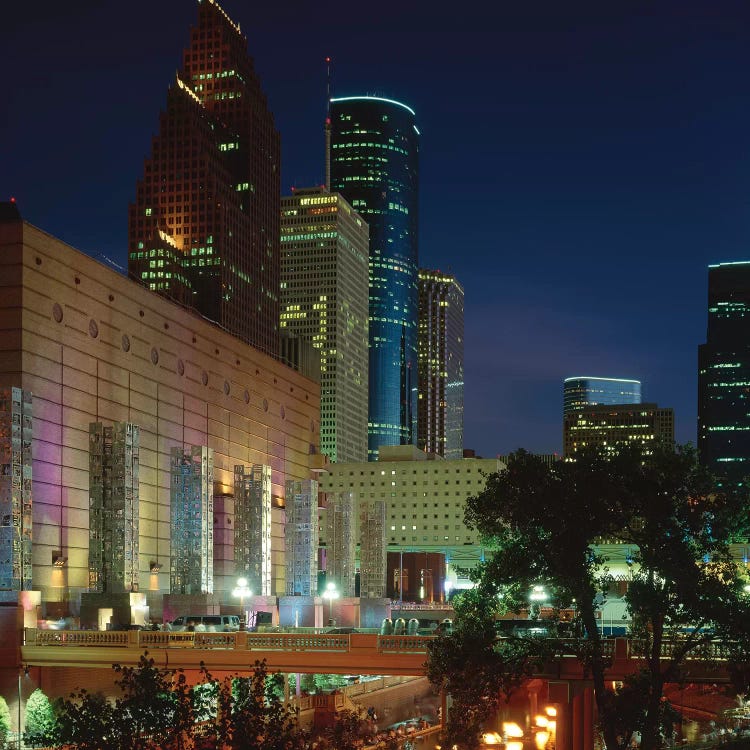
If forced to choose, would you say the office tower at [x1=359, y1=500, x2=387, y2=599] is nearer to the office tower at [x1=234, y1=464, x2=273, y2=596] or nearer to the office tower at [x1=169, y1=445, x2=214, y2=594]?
the office tower at [x1=234, y1=464, x2=273, y2=596]

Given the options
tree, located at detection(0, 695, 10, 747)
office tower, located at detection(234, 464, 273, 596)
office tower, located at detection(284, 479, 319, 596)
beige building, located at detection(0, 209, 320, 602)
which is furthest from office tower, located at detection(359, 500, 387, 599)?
tree, located at detection(0, 695, 10, 747)

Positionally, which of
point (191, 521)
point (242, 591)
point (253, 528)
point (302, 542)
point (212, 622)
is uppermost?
point (191, 521)

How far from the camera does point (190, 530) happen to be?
10238cm

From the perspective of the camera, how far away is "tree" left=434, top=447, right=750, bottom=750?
139ft

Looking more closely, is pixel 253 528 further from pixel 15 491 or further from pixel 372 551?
pixel 15 491

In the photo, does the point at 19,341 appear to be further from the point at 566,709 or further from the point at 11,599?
the point at 566,709

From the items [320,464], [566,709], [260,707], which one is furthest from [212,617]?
[320,464]

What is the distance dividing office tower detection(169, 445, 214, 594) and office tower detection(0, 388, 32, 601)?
945 inches

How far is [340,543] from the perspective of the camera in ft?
456

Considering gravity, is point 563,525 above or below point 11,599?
above

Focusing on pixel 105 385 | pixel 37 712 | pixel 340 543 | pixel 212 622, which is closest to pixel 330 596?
pixel 340 543

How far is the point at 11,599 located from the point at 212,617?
15.2m

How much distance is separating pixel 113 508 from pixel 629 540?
51469 mm

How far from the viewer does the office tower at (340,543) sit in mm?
138250
